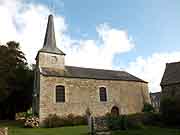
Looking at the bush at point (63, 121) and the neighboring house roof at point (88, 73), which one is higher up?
the neighboring house roof at point (88, 73)

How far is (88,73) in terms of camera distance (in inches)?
1028

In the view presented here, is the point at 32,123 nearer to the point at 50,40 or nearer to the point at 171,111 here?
the point at 50,40

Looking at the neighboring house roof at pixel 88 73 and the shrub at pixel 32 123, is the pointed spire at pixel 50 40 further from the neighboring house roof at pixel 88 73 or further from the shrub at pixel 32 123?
the shrub at pixel 32 123

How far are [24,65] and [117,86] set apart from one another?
14609 mm

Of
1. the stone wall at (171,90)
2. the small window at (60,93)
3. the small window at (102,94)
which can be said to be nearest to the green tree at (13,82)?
the small window at (60,93)

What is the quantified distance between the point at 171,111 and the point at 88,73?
11.7 metres

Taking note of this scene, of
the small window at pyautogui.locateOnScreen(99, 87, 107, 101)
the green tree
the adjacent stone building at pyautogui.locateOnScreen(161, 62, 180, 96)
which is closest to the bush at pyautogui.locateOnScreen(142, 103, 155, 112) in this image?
the adjacent stone building at pyautogui.locateOnScreen(161, 62, 180, 96)

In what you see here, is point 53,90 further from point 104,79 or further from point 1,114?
point 1,114

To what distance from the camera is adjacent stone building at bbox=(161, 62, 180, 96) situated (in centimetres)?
2233

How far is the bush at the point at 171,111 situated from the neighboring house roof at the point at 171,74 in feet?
17.1

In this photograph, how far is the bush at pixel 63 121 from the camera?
20438 mm

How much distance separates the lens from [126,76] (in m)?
28.4

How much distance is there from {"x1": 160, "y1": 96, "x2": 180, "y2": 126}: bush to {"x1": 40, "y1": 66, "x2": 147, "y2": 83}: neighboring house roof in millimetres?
9119

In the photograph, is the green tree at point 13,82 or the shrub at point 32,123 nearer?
the shrub at point 32,123
